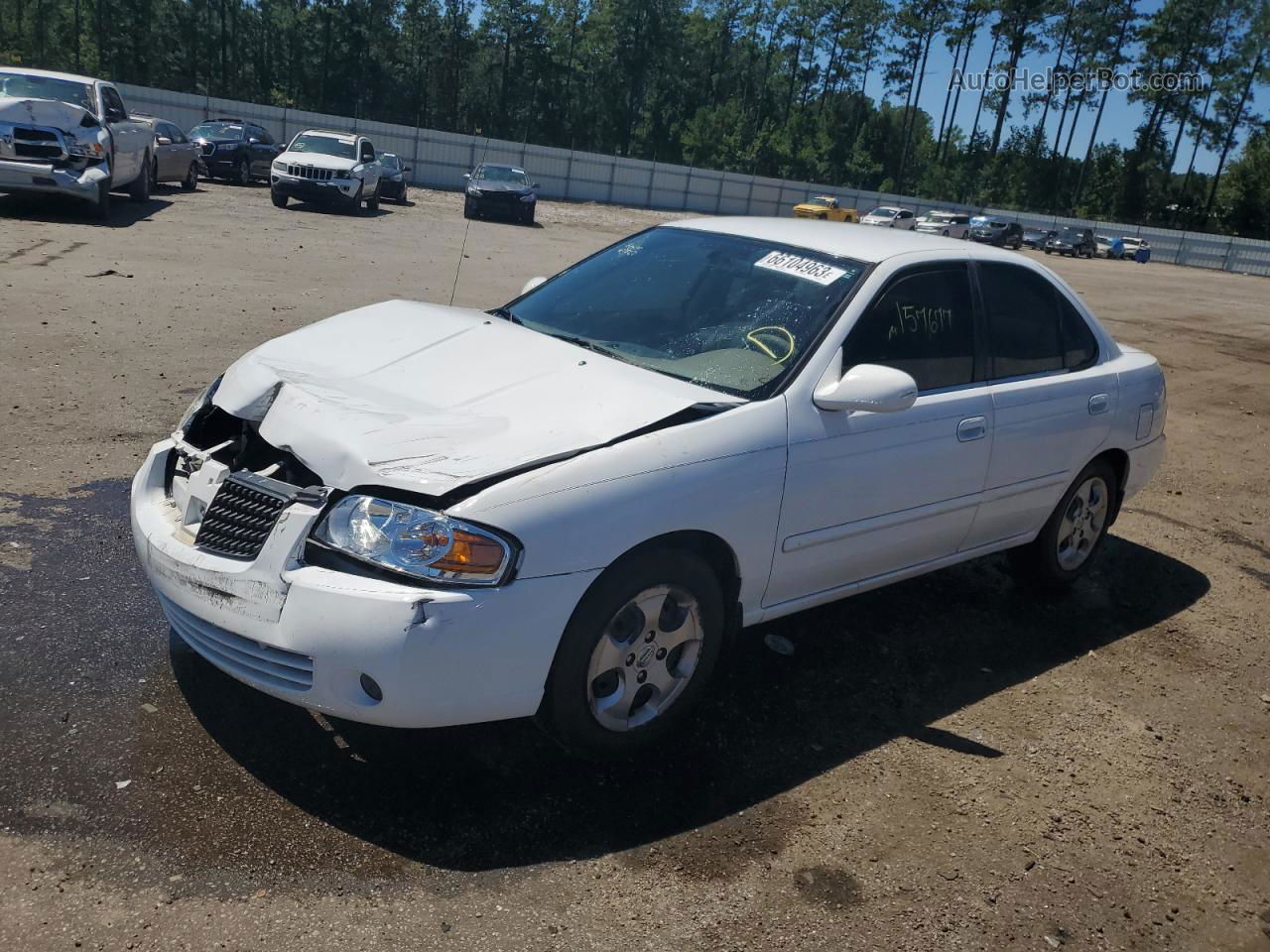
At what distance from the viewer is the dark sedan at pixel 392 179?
27798 mm

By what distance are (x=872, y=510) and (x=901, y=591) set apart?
4.62ft

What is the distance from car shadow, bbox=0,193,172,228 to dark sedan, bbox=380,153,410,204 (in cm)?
985

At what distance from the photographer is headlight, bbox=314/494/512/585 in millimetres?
2879

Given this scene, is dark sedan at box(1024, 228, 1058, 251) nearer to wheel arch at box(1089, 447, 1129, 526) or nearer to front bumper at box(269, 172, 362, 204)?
front bumper at box(269, 172, 362, 204)

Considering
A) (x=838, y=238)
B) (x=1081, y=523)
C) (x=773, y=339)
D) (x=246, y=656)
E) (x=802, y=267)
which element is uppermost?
(x=838, y=238)

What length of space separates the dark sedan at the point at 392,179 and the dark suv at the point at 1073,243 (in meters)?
33.9

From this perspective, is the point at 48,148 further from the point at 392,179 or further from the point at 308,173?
the point at 392,179

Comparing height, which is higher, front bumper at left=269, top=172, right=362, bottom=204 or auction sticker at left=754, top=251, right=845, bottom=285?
auction sticker at left=754, top=251, right=845, bottom=285

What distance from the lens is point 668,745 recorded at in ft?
11.7

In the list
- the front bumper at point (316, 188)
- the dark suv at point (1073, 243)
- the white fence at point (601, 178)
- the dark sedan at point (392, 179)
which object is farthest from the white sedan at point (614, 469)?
the dark suv at point (1073, 243)

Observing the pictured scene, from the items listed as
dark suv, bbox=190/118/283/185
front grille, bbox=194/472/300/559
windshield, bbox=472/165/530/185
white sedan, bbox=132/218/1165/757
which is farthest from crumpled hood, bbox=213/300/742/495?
dark suv, bbox=190/118/283/185

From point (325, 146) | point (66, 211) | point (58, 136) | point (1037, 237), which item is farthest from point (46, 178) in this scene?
point (1037, 237)

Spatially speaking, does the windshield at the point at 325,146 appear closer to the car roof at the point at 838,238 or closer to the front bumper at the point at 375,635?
the car roof at the point at 838,238

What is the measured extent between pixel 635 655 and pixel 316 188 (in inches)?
831
